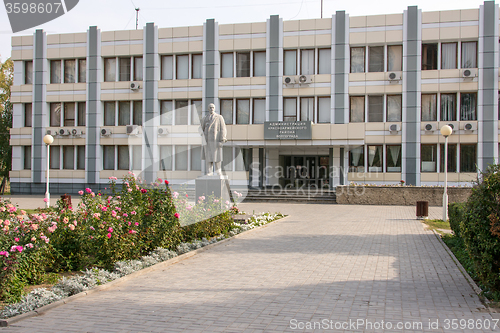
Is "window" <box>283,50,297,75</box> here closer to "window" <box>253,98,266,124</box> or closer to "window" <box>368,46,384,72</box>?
"window" <box>253,98,266,124</box>

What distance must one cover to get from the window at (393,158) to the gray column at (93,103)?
2096 centimetres

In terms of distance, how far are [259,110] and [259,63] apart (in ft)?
10.9

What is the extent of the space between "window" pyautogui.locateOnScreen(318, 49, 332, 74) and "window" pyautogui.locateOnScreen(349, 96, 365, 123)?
2633 mm

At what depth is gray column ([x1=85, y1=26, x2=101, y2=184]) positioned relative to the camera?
31.3 meters

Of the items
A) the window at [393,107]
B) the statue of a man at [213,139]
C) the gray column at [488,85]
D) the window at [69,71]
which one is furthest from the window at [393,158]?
the window at [69,71]

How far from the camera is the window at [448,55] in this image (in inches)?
1058

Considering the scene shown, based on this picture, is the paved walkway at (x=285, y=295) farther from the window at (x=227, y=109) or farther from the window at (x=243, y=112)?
the window at (x=227, y=109)

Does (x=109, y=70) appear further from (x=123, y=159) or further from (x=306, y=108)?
(x=306, y=108)

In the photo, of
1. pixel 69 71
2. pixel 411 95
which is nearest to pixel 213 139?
pixel 411 95

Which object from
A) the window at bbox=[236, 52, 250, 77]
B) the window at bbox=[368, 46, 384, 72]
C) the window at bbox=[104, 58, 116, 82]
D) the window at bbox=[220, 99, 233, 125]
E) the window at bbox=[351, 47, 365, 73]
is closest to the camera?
the window at bbox=[368, 46, 384, 72]

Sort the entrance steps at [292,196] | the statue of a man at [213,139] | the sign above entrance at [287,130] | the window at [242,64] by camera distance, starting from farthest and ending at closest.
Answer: the window at [242,64], the sign above entrance at [287,130], the entrance steps at [292,196], the statue of a man at [213,139]

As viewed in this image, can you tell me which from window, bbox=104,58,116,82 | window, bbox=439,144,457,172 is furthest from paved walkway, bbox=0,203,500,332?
window, bbox=104,58,116,82

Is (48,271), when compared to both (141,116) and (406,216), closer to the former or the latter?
(406,216)

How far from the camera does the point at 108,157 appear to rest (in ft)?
104
